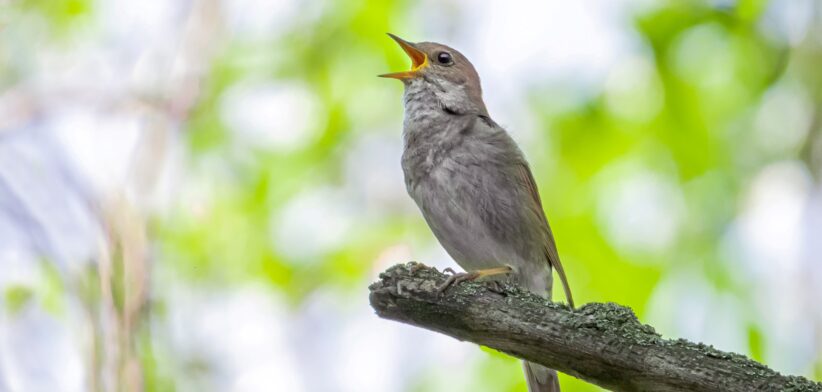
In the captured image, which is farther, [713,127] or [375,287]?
[713,127]

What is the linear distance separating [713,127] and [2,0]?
16.8 ft

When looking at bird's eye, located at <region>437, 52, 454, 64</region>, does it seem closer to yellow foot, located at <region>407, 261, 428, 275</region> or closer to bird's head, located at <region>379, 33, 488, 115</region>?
bird's head, located at <region>379, 33, 488, 115</region>

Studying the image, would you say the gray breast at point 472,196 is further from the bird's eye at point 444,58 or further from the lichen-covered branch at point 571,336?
the lichen-covered branch at point 571,336

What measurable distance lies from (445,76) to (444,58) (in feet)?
0.97

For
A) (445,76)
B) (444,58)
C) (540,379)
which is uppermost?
(444,58)

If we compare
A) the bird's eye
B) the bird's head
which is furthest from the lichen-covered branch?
the bird's eye

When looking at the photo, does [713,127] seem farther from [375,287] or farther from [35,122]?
[35,122]

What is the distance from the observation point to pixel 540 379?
5656mm

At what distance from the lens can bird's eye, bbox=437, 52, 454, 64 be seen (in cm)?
651

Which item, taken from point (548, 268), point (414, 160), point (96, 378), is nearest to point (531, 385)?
point (548, 268)

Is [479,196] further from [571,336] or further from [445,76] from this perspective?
[571,336]

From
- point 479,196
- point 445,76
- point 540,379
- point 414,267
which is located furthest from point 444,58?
point 414,267

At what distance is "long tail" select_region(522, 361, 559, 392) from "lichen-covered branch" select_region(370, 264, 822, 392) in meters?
2.04

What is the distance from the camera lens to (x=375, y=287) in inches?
143
